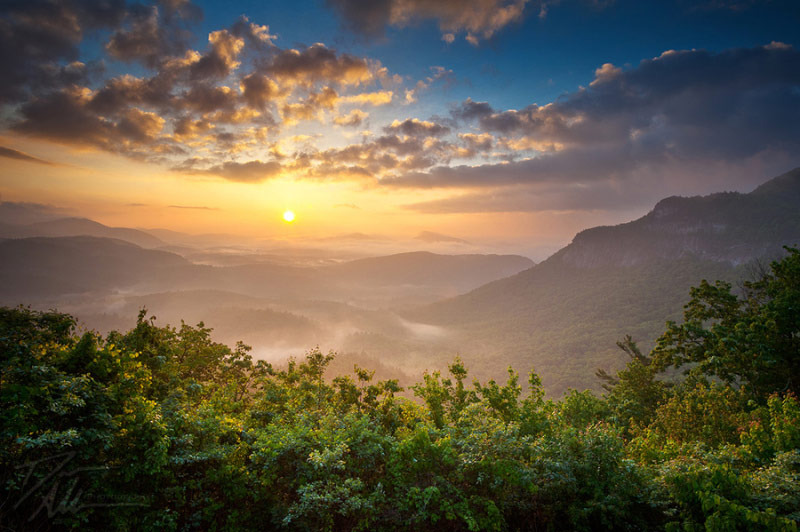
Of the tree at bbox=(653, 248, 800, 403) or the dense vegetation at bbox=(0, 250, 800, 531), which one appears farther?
the tree at bbox=(653, 248, 800, 403)

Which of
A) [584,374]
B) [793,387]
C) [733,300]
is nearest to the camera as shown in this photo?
[793,387]

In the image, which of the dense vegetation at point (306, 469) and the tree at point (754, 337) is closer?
the dense vegetation at point (306, 469)

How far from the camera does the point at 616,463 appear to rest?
33.8ft

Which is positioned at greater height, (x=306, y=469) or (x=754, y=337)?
(x=754, y=337)

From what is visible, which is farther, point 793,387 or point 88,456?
point 793,387

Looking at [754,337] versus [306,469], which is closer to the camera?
[306,469]

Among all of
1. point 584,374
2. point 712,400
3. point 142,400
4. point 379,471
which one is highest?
point 142,400

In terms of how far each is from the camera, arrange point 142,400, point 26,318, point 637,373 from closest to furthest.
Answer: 1. point 142,400
2. point 26,318
3. point 637,373

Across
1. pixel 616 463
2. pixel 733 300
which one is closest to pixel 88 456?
pixel 616 463

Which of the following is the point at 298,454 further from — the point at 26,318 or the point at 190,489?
the point at 26,318

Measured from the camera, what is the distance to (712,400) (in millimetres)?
21734

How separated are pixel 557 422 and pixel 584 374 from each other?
618 feet

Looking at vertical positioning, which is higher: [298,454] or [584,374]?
[298,454]

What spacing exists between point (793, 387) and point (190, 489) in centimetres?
3065
